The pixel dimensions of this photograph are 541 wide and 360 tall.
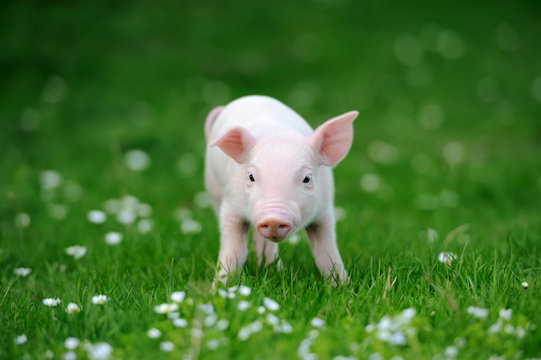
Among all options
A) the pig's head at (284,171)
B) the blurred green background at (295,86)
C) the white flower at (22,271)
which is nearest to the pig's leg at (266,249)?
the pig's head at (284,171)

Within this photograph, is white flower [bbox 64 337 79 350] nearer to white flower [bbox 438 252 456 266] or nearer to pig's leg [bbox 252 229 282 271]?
pig's leg [bbox 252 229 282 271]

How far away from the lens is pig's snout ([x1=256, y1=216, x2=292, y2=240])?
2793mm

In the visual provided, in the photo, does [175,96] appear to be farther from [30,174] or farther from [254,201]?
[254,201]

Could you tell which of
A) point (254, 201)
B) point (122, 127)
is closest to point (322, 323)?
point (254, 201)

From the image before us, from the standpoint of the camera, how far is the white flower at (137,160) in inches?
292

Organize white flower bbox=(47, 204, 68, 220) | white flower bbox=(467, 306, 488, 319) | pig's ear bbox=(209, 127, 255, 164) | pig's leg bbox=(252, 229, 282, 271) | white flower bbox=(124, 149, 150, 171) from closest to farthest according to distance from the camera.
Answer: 1. white flower bbox=(467, 306, 488, 319)
2. pig's ear bbox=(209, 127, 255, 164)
3. pig's leg bbox=(252, 229, 282, 271)
4. white flower bbox=(47, 204, 68, 220)
5. white flower bbox=(124, 149, 150, 171)

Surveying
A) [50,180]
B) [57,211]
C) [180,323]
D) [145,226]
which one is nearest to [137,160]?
[50,180]

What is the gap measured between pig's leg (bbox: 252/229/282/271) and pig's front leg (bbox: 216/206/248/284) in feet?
0.90

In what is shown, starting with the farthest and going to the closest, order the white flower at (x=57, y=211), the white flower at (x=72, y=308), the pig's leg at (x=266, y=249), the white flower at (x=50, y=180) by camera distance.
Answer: the white flower at (x=50, y=180)
the white flower at (x=57, y=211)
the pig's leg at (x=266, y=249)
the white flower at (x=72, y=308)

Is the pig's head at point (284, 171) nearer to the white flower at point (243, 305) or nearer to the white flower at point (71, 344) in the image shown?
the white flower at point (243, 305)

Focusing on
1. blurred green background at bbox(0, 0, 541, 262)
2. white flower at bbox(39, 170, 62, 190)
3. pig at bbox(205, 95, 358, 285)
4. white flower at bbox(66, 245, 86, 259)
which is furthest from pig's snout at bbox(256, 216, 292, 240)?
white flower at bbox(39, 170, 62, 190)

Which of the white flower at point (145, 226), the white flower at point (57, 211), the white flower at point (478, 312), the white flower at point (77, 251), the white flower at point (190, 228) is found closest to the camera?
the white flower at point (478, 312)

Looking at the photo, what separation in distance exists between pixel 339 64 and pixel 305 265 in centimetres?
771

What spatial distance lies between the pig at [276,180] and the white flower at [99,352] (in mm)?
834
